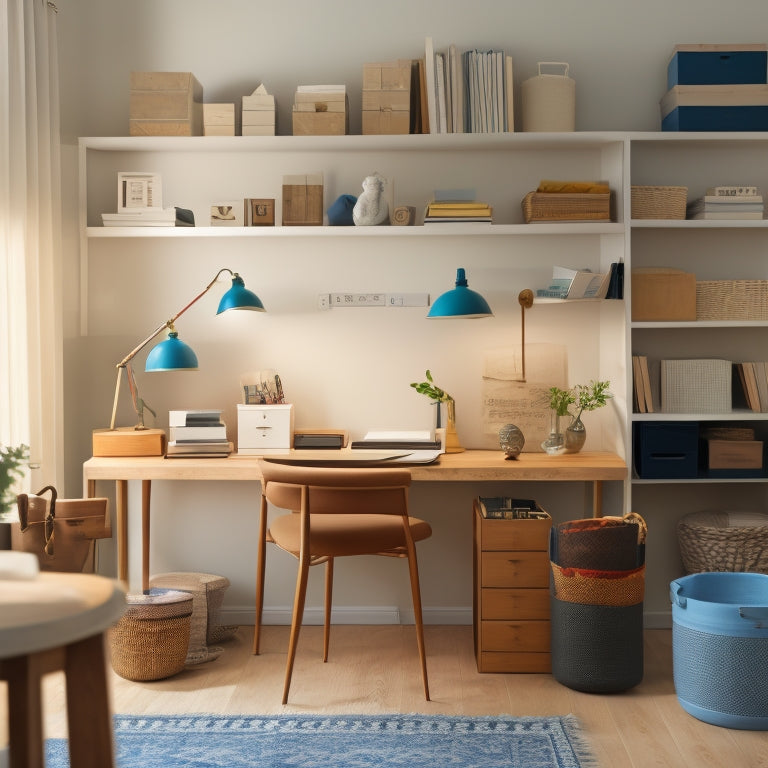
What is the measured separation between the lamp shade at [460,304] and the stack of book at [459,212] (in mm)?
247

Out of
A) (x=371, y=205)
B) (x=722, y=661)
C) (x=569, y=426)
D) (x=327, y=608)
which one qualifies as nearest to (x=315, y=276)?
(x=371, y=205)

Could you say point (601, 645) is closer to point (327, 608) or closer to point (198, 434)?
point (327, 608)

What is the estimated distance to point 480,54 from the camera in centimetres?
388

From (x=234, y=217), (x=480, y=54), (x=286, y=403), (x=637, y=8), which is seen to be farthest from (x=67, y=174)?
(x=637, y=8)

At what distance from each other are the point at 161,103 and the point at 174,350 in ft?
3.43

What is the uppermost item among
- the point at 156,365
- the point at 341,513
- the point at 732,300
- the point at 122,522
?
the point at 732,300

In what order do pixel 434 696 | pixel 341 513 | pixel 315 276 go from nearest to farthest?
pixel 341 513, pixel 434 696, pixel 315 276

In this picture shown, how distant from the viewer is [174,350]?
3775 mm

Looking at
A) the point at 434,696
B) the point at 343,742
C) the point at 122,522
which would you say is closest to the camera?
the point at 343,742

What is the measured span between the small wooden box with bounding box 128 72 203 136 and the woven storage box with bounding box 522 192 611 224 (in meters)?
1.48

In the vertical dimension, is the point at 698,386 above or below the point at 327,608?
above

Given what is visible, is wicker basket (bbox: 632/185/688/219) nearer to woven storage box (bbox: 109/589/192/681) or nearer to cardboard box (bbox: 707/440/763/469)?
cardboard box (bbox: 707/440/763/469)

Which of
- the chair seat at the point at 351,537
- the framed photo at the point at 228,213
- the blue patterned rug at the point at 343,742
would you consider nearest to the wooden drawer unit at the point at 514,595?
the chair seat at the point at 351,537

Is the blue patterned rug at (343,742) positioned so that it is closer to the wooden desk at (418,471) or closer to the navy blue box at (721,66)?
the wooden desk at (418,471)
